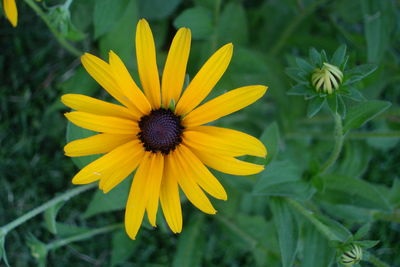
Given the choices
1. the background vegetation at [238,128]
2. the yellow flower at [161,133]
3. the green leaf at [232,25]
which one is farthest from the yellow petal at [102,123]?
the green leaf at [232,25]

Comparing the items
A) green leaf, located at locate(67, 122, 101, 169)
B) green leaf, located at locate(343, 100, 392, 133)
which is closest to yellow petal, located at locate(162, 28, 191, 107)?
green leaf, located at locate(67, 122, 101, 169)

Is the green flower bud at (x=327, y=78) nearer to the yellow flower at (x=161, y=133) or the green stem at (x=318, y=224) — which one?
the yellow flower at (x=161, y=133)

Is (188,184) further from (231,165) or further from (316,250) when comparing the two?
(316,250)

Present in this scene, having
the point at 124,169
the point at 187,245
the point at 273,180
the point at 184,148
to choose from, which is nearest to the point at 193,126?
the point at 184,148

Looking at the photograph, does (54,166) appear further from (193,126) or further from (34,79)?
(193,126)

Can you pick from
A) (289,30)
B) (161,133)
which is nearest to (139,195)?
(161,133)

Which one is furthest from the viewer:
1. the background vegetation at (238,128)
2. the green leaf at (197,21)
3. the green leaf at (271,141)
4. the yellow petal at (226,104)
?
the green leaf at (197,21)
